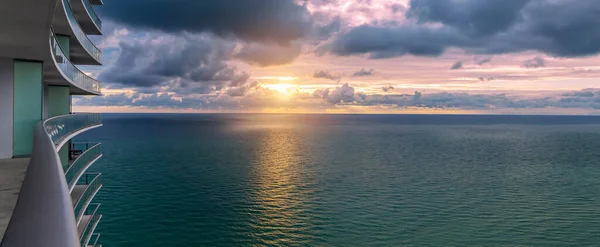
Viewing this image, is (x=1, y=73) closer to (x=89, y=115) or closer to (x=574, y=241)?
(x=89, y=115)

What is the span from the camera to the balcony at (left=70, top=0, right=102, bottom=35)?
107 ft

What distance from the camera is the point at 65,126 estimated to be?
65.9ft

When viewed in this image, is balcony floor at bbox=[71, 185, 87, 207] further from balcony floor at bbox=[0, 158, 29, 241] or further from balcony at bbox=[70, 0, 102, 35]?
balcony at bbox=[70, 0, 102, 35]

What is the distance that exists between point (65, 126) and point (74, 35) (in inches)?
510

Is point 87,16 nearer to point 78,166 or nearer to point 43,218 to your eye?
point 78,166

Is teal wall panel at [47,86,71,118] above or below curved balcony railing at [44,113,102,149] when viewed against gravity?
above

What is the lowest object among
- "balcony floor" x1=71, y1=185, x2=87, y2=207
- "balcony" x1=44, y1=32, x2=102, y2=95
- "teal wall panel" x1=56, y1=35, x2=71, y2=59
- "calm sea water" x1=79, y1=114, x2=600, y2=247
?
"calm sea water" x1=79, y1=114, x2=600, y2=247

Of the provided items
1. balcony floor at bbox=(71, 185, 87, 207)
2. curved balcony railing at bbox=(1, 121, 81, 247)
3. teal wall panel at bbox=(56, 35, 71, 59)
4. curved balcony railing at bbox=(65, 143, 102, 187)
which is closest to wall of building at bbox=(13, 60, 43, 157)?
curved balcony railing at bbox=(65, 143, 102, 187)

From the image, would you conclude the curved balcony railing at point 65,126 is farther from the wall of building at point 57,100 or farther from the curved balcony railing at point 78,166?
the wall of building at point 57,100

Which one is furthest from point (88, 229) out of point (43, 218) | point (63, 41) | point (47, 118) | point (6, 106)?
point (43, 218)

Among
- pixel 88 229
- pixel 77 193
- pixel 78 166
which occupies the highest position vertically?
pixel 78 166

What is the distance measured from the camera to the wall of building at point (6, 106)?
22.0 m

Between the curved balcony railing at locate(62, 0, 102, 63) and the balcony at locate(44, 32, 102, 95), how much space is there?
2.10 metres

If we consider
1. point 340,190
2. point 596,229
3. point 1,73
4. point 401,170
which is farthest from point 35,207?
point 401,170
